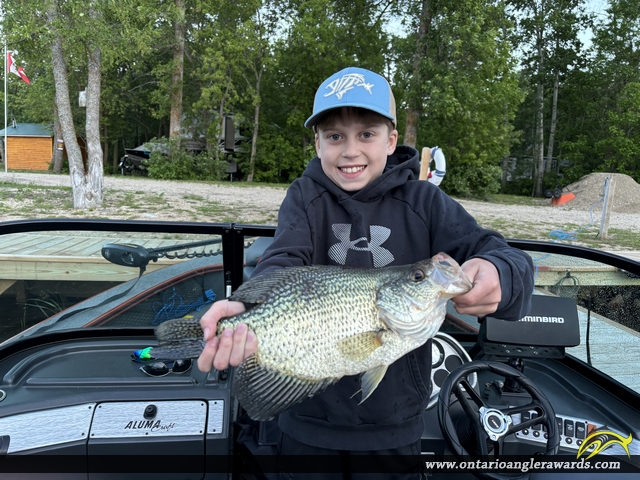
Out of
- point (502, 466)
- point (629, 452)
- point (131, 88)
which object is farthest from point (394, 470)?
point (131, 88)

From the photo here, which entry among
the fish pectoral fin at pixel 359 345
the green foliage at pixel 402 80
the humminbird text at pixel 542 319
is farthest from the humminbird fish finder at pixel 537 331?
the green foliage at pixel 402 80

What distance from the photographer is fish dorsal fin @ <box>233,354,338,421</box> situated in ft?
4.67

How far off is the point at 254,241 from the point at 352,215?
94 centimetres

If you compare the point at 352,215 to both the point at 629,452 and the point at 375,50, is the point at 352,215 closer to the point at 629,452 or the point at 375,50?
the point at 629,452

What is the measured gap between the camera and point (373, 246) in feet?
6.09

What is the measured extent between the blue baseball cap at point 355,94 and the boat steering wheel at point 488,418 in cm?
132

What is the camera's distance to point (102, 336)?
2.80 meters

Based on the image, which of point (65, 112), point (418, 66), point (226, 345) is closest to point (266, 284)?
point (226, 345)

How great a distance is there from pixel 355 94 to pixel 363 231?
0.55 metres

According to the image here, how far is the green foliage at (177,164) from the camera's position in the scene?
76.9 feet

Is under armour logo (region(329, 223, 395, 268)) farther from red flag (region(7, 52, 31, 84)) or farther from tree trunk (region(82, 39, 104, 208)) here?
red flag (region(7, 52, 31, 84))

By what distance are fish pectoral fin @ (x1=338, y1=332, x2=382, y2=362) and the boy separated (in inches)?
15.1

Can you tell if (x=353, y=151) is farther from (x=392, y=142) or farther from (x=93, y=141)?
(x=93, y=141)

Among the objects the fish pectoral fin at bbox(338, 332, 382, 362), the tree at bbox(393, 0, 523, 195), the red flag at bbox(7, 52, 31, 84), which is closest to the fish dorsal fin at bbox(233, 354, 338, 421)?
the fish pectoral fin at bbox(338, 332, 382, 362)
